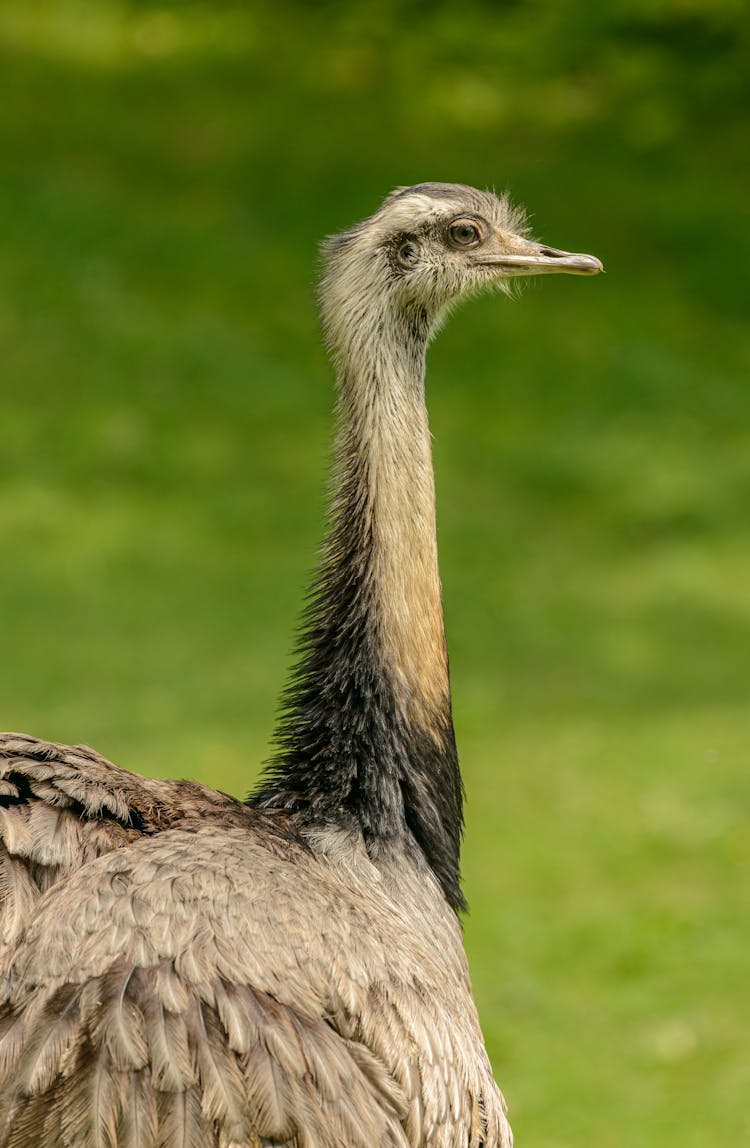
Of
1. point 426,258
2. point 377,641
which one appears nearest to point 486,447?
point 426,258

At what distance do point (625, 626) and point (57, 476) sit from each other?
4156mm

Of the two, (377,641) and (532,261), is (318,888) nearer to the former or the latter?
(377,641)

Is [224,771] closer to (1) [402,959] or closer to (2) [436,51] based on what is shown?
(1) [402,959]

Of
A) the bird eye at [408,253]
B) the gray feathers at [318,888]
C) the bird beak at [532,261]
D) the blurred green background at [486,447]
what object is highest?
the blurred green background at [486,447]

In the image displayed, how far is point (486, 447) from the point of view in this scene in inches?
521

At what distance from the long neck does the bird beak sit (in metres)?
0.46

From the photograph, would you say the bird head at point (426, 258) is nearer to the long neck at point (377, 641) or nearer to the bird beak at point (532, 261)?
the bird beak at point (532, 261)

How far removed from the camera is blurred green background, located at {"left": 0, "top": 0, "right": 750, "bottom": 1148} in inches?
320

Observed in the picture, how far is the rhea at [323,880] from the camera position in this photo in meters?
3.54

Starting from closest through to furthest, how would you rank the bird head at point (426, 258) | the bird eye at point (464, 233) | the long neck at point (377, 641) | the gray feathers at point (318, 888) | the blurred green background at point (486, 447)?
the gray feathers at point (318, 888), the long neck at point (377, 641), the bird head at point (426, 258), the bird eye at point (464, 233), the blurred green background at point (486, 447)

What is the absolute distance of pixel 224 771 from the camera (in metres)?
9.21

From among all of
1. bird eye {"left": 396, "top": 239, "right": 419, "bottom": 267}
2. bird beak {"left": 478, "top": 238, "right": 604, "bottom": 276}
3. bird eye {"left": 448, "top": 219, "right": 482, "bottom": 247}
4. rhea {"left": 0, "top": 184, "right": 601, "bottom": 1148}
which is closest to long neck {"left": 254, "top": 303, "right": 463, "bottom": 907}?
rhea {"left": 0, "top": 184, "right": 601, "bottom": 1148}

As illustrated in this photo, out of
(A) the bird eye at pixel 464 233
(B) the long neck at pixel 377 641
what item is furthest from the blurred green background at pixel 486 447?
(A) the bird eye at pixel 464 233

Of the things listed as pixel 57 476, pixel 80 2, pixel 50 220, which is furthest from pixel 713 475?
pixel 80 2
